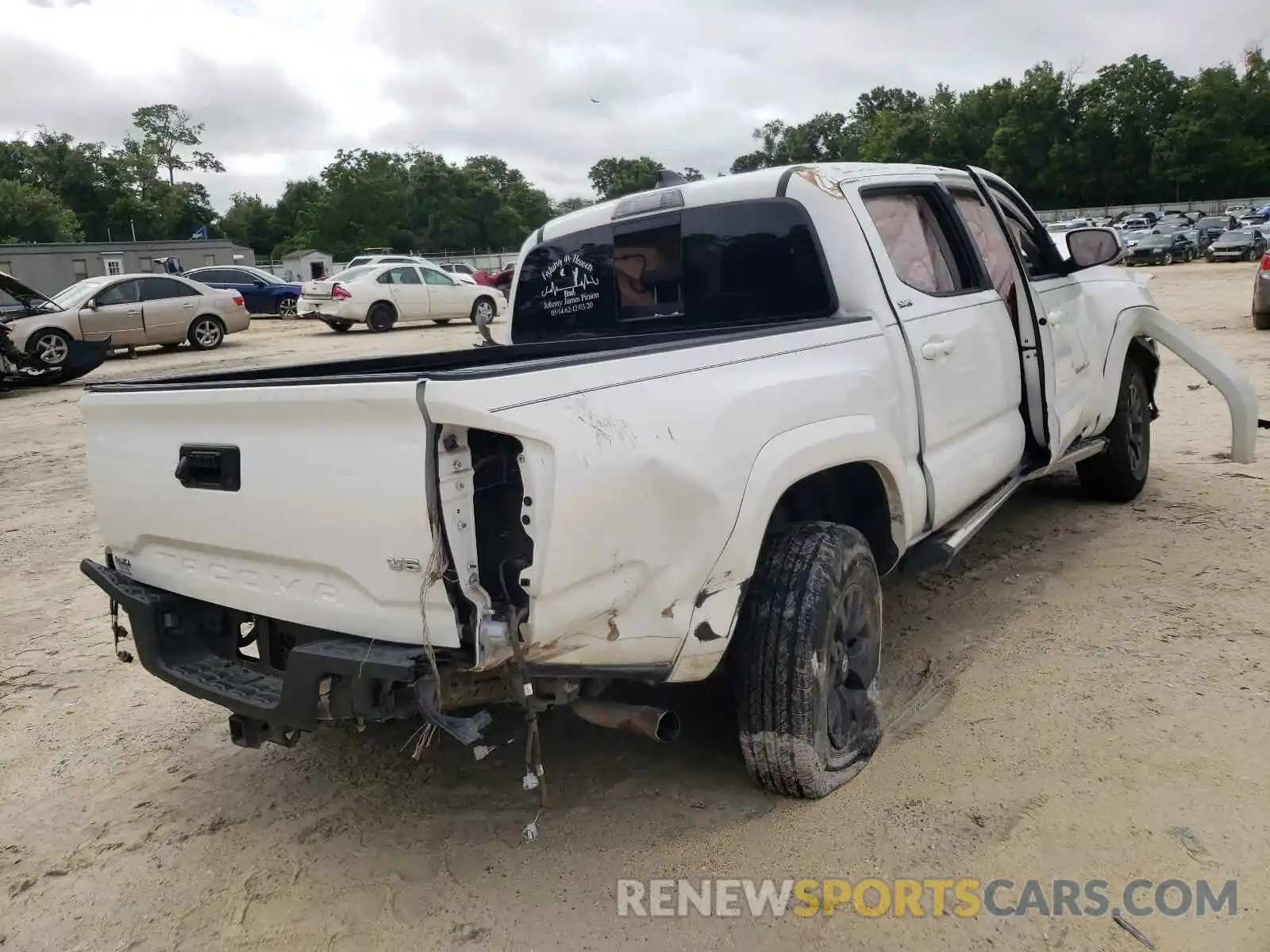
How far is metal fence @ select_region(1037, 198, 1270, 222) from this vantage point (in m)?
65.1

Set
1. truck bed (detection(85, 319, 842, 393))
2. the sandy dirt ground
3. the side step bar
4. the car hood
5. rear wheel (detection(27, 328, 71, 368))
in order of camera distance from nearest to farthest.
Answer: truck bed (detection(85, 319, 842, 393))
the sandy dirt ground
the side step bar
the car hood
rear wheel (detection(27, 328, 71, 368))

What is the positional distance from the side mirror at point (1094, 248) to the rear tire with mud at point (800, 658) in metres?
2.59

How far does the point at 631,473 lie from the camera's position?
226cm

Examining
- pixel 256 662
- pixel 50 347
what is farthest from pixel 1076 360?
pixel 50 347

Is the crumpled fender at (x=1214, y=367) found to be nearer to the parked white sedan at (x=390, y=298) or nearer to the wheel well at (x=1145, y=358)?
the wheel well at (x=1145, y=358)

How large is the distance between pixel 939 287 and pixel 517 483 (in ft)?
7.70

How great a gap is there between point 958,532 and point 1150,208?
7865 cm

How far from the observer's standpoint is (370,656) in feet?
7.52

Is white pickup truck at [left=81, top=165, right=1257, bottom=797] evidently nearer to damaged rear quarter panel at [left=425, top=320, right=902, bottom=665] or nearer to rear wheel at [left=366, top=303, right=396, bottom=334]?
damaged rear quarter panel at [left=425, top=320, right=902, bottom=665]

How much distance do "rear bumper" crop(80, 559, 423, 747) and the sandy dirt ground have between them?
50cm

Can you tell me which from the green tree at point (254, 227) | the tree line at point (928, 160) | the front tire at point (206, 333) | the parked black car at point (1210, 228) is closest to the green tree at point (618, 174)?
the tree line at point (928, 160)

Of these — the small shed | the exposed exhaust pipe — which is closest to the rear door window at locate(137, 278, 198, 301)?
the exposed exhaust pipe

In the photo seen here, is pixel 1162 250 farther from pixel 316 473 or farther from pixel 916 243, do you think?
pixel 316 473

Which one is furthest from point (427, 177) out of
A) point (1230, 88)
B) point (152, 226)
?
point (1230, 88)
